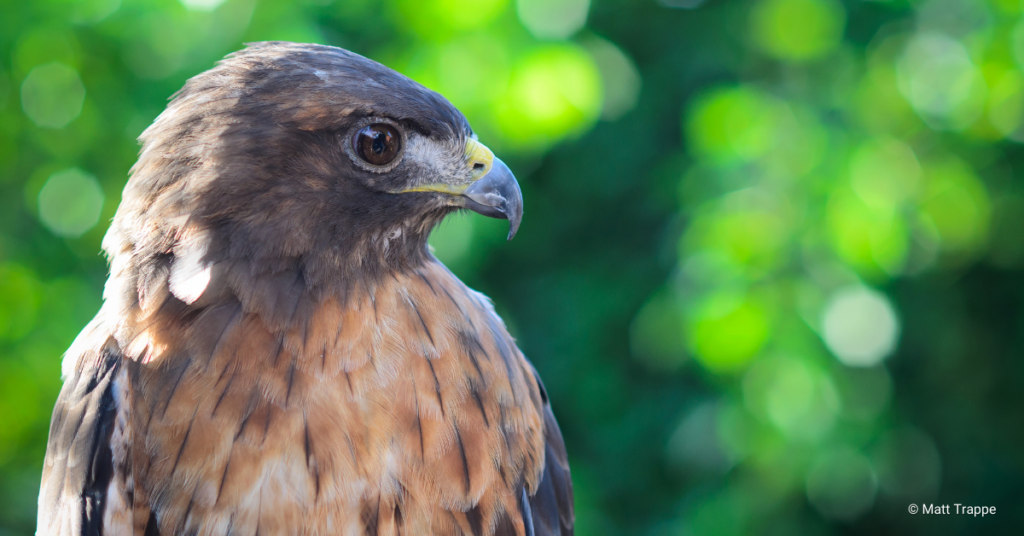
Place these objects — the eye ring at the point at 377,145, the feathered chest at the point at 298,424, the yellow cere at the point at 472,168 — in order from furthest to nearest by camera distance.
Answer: the yellow cere at the point at 472,168, the eye ring at the point at 377,145, the feathered chest at the point at 298,424

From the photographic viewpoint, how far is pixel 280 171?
1.73 meters

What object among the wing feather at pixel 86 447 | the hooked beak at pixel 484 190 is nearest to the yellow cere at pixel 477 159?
the hooked beak at pixel 484 190

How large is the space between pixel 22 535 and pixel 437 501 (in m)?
2.97

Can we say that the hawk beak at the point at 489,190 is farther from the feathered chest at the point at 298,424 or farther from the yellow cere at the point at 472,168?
the feathered chest at the point at 298,424

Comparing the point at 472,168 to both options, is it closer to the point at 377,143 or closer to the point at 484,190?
the point at 484,190

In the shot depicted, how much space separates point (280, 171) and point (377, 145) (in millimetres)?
237

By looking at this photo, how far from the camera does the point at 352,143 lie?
1.78 metres

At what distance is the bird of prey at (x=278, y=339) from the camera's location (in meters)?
1.65

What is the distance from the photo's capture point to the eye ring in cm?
178

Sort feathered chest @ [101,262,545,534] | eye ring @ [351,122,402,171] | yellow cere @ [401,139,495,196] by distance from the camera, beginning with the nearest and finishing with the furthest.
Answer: feathered chest @ [101,262,545,534] → eye ring @ [351,122,402,171] → yellow cere @ [401,139,495,196]

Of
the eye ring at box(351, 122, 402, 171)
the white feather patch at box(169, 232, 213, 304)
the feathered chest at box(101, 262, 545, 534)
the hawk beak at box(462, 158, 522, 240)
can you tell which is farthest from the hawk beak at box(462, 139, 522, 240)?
the white feather patch at box(169, 232, 213, 304)

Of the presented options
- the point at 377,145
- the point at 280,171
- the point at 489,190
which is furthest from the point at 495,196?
the point at 280,171

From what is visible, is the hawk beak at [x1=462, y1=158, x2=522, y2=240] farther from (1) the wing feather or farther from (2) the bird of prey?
(1) the wing feather

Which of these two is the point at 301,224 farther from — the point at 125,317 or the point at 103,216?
the point at 103,216
